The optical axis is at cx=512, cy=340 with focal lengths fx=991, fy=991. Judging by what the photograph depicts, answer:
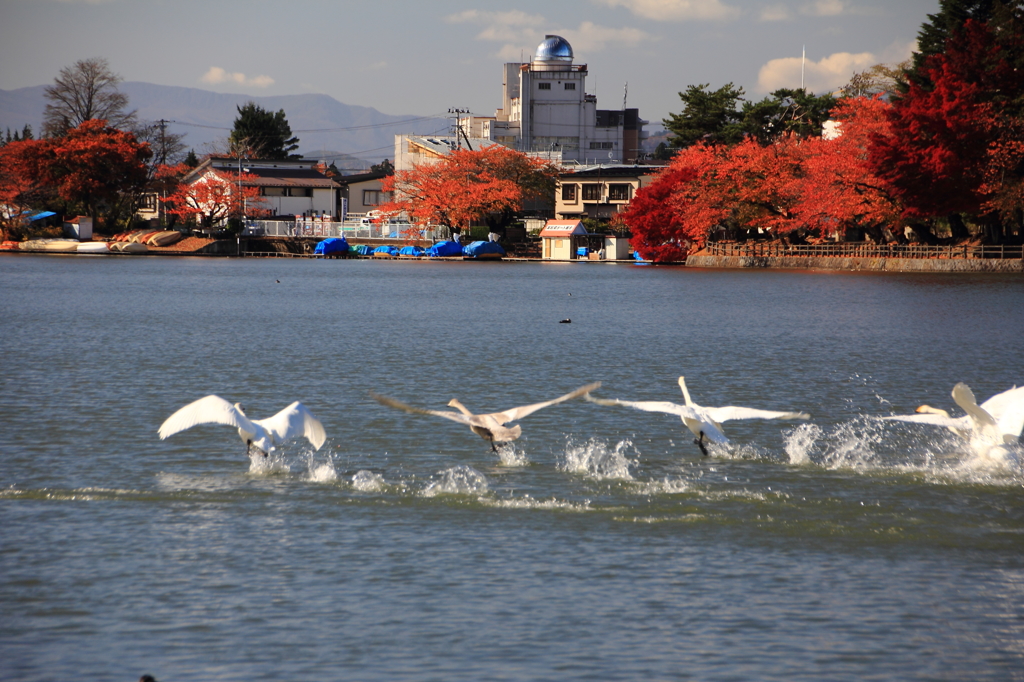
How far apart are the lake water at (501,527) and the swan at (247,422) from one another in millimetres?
652

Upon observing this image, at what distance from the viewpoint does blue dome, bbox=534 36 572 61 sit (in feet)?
386

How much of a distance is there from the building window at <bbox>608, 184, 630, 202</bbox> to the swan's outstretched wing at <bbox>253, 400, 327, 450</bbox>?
77.2 m

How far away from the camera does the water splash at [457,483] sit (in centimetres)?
1030

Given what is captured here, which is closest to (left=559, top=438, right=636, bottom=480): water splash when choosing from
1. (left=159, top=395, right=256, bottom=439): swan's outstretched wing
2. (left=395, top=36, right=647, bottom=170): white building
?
(left=159, top=395, right=256, bottom=439): swan's outstretched wing

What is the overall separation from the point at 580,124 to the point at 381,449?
106804 mm

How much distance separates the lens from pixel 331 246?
81.1m

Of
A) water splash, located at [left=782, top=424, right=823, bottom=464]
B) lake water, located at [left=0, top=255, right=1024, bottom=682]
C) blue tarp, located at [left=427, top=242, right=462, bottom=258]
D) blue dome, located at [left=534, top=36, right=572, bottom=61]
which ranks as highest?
blue dome, located at [left=534, top=36, right=572, bottom=61]

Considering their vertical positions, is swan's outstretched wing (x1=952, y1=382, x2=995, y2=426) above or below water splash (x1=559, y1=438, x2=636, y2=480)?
above

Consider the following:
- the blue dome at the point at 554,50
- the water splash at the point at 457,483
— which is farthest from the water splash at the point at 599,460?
the blue dome at the point at 554,50

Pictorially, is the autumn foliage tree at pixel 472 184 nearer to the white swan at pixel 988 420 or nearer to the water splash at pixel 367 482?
the water splash at pixel 367 482

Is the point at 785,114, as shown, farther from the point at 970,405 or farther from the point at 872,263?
the point at 970,405

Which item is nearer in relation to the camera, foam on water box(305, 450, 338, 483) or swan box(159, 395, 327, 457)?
swan box(159, 395, 327, 457)

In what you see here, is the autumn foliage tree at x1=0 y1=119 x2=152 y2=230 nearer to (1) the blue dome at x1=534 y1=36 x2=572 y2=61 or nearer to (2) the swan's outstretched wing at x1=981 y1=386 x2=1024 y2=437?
(1) the blue dome at x1=534 y1=36 x2=572 y2=61

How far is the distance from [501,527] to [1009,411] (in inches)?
216
